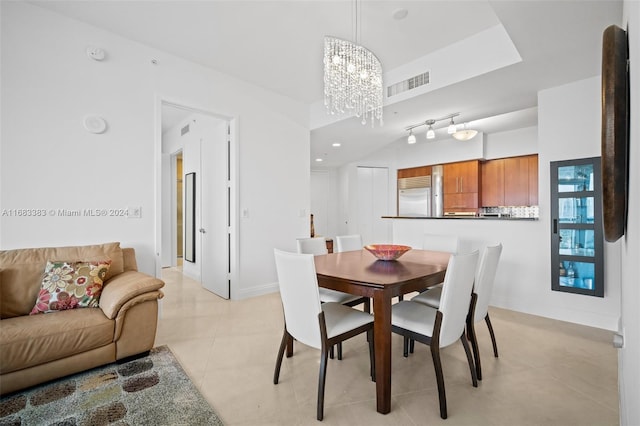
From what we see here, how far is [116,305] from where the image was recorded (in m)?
2.14

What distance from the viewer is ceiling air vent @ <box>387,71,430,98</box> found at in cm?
333

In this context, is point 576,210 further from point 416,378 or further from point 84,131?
point 84,131

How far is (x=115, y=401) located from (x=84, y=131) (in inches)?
92.9

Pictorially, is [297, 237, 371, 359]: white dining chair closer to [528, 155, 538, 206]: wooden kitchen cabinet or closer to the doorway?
the doorway

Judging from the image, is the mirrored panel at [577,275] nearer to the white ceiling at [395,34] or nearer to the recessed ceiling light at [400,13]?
the white ceiling at [395,34]

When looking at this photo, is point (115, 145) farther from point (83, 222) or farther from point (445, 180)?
point (445, 180)

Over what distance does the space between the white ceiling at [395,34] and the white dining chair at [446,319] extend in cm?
180

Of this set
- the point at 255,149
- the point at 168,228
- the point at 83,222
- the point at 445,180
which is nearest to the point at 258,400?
the point at 83,222

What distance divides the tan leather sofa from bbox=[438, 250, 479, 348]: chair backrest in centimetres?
211

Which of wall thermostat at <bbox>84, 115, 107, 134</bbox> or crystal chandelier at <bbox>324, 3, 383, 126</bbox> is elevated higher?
crystal chandelier at <bbox>324, 3, 383, 126</bbox>

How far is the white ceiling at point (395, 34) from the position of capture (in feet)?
7.23

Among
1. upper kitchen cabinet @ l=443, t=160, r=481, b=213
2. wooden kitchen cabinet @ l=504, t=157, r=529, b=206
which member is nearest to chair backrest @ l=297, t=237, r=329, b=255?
upper kitchen cabinet @ l=443, t=160, r=481, b=213

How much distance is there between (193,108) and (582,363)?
4.42m

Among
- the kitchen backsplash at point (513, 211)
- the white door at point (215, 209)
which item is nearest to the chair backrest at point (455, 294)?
the white door at point (215, 209)
